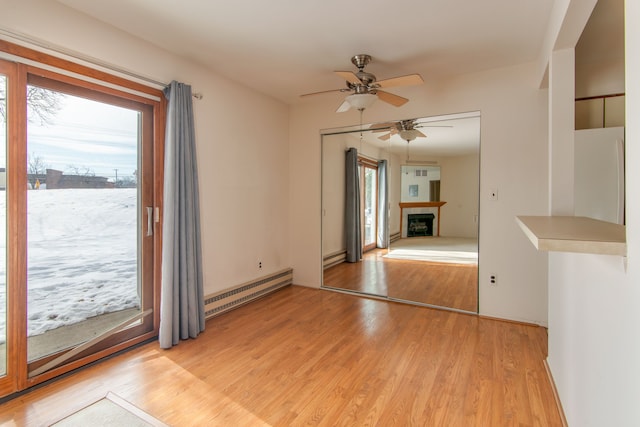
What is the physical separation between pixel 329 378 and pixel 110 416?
1.36 meters

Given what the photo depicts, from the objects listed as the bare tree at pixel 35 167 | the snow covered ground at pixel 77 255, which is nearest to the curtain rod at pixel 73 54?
the bare tree at pixel 35 167

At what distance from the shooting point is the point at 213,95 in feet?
11.4

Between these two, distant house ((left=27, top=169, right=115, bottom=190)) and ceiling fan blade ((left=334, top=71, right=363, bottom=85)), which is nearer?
distant house ((left=27, top=169, right=115, bottom=190))

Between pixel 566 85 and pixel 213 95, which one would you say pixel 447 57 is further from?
pixel 213 95

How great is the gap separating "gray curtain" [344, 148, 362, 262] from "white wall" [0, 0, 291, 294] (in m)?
0.88

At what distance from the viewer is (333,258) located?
A: 4.70 meters

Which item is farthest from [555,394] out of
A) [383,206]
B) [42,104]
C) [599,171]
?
[42,104]

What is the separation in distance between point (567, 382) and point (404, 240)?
8.07 feet

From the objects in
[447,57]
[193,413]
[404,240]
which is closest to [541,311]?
[404,240]

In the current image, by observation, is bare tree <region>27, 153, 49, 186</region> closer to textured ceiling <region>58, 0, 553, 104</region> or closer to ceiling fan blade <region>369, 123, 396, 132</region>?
textured ceiling <region>58, 0, 553, 104</region>

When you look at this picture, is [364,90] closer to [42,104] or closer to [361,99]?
[361,99]

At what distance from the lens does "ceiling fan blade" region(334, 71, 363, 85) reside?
2.83m

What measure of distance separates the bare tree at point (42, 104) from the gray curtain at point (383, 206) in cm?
328

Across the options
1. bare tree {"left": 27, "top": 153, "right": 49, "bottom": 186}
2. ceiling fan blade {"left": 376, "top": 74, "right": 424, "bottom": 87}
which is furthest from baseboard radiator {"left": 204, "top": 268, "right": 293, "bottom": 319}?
ceiling fan blade {"left": 376, "top": 74, "right": 424, "bottom": 87}
